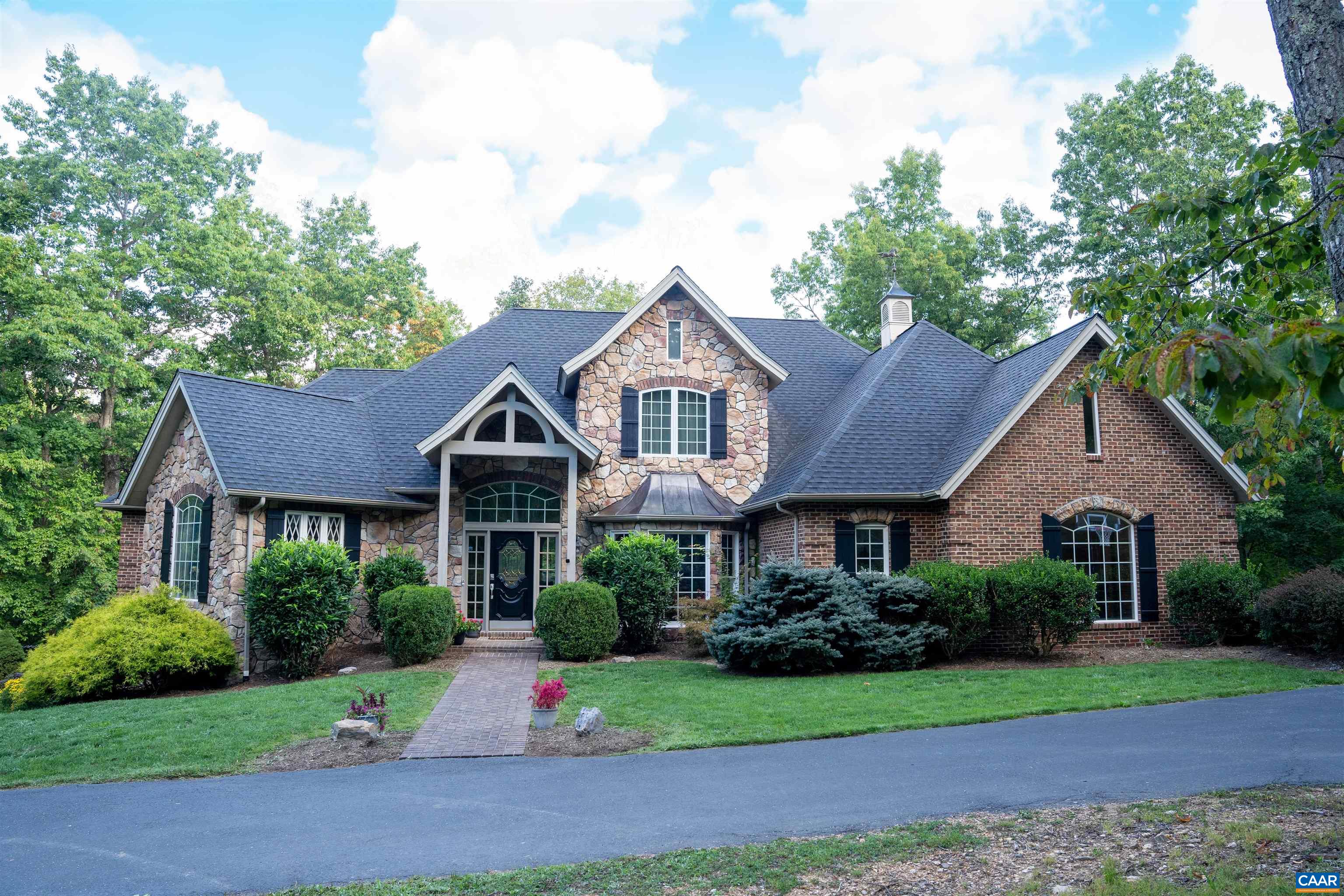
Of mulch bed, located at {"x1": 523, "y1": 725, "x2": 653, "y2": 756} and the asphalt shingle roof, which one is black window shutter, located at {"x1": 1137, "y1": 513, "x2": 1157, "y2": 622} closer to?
the asphalt shingle roof

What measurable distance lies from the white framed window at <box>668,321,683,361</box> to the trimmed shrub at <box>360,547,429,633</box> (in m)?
6.37

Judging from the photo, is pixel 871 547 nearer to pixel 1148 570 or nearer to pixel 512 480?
pixel 1148 570

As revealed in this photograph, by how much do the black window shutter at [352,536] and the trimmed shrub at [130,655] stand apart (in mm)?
2668

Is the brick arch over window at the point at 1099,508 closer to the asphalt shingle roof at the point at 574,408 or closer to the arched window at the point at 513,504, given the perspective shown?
the asphalt shingle roof at the point at 574,408

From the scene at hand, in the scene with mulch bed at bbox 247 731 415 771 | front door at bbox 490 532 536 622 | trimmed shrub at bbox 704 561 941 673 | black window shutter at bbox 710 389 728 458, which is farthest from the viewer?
black window shutter at bbox 710 389 728 458

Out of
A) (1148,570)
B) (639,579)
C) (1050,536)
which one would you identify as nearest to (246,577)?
(639,579)

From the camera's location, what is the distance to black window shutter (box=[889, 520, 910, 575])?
51.2 feet

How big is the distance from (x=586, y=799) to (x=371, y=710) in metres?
4.11

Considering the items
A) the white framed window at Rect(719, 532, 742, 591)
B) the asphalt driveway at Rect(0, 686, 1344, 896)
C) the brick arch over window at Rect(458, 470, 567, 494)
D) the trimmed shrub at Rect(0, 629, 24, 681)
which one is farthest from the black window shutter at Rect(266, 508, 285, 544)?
the white framed window at Rect(719, 532, 742, 591)

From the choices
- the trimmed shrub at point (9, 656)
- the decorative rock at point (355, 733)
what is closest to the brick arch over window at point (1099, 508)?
the decorative rock at point (355, 733)

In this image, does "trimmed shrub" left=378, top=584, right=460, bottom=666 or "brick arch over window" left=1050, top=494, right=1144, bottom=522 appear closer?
"trimmed shrub" left=378, top=584, right=460, bottom=666

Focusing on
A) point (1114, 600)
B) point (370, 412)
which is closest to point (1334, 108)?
point (1114, 600)

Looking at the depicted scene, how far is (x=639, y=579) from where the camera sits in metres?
15.3

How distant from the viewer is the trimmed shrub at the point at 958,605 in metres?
13.6
